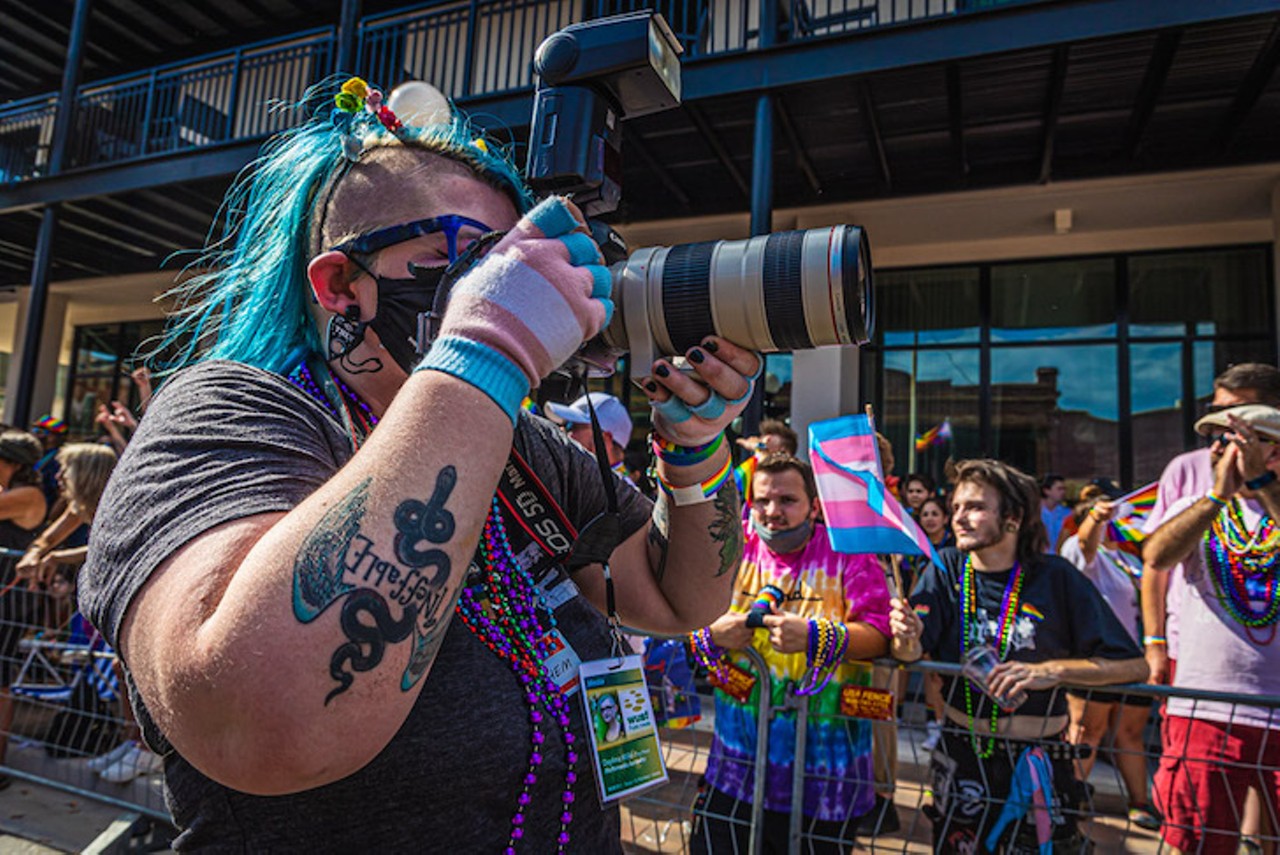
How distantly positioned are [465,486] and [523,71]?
28.2 ft

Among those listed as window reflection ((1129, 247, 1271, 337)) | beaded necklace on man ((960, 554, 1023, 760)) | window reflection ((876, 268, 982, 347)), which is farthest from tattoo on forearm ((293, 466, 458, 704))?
window reflection ((1129, 247, 1271, 337))

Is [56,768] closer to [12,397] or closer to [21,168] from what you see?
[12,397]

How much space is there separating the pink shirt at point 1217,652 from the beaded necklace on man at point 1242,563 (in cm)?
2

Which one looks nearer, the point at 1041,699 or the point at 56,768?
the point at 1041,699

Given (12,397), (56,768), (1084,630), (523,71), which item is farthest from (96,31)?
(1084,630)

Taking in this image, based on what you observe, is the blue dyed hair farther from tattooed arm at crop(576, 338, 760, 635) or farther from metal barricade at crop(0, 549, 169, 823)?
metal barricade at crop(0, 549, 169, 823)

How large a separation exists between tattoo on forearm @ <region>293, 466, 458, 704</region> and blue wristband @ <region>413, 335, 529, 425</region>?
0.09 m

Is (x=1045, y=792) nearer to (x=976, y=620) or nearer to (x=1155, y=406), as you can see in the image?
(x=976, y=620)

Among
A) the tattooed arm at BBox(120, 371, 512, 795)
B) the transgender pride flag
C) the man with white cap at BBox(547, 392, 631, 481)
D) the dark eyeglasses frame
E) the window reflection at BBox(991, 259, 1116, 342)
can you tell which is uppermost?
the window reflection at BBox(991, 259, 1116, 342)

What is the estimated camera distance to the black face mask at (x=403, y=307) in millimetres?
1057

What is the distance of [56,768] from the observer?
4344mm

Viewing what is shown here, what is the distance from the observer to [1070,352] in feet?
25.5

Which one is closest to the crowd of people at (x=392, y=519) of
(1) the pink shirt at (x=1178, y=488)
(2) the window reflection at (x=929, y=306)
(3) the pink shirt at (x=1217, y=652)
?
(3) the pink shirt at (x=1217, y=652)

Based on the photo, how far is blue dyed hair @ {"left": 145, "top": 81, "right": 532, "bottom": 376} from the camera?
3.77 ft
